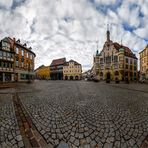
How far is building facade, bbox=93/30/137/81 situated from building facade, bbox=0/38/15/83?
126ft

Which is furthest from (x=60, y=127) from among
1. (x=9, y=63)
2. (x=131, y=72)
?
(x=131, y=72)

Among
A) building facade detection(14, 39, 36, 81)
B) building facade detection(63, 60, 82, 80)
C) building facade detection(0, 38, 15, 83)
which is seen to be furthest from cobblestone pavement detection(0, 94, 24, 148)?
building facade detection(63, 60, 82, 80)

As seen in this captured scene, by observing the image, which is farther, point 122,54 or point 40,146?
point 122,54

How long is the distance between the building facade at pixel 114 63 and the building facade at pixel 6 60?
3853cm

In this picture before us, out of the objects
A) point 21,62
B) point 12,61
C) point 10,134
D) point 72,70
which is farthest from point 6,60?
point 72,70

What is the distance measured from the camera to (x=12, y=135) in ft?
10.8

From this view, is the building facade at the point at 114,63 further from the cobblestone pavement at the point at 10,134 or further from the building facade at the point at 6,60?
the cobblestone pavement at the point at 10,134

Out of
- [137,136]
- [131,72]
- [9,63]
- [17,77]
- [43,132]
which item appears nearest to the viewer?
[137,136]

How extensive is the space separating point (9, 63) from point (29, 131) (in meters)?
33.0

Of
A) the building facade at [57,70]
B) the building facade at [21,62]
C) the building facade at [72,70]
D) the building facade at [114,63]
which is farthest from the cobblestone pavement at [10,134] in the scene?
the building facade at [57,70]

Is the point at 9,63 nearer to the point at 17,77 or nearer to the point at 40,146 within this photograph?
the point at 17,77

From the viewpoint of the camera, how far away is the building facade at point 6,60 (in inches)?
1155

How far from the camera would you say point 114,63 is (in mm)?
50781

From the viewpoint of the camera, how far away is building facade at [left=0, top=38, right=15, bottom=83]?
29.3m
